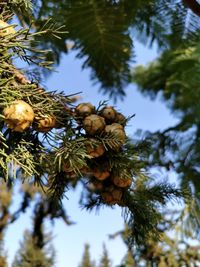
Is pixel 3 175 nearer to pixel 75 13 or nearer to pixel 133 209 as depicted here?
pixel 133 209

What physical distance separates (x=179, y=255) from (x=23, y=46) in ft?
4.71

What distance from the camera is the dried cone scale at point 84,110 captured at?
465 millimetres

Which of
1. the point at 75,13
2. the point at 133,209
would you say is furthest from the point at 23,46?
the point at 75,13

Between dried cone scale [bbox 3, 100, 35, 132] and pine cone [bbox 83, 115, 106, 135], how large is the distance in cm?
7

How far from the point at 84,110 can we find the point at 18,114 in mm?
106

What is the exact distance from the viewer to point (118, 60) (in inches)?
37.1

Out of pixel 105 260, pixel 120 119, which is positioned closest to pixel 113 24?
pixel 120 119

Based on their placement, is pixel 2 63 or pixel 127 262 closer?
pixel 2 63

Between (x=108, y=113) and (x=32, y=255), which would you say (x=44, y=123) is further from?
(x=32, y=255)

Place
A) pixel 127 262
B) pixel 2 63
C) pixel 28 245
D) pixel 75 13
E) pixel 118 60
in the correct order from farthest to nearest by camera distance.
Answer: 1. pixel 28 245
2. pixel 127 262
3. pixel 118 60
4. pixel 75 13
5. pixel 2 63

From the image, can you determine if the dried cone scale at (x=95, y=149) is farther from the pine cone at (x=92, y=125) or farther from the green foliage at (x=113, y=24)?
the green foliage at (x=113, y=24)

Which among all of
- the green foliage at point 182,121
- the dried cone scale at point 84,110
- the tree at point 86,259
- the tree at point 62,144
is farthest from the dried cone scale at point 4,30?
the tree at point 86,259

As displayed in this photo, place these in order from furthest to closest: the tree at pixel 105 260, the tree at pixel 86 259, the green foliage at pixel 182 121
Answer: the tree at pixel 86 259, the tree at pixel 105 260, the green foliage at pixel 182 121

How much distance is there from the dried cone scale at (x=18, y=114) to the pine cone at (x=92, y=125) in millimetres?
72
